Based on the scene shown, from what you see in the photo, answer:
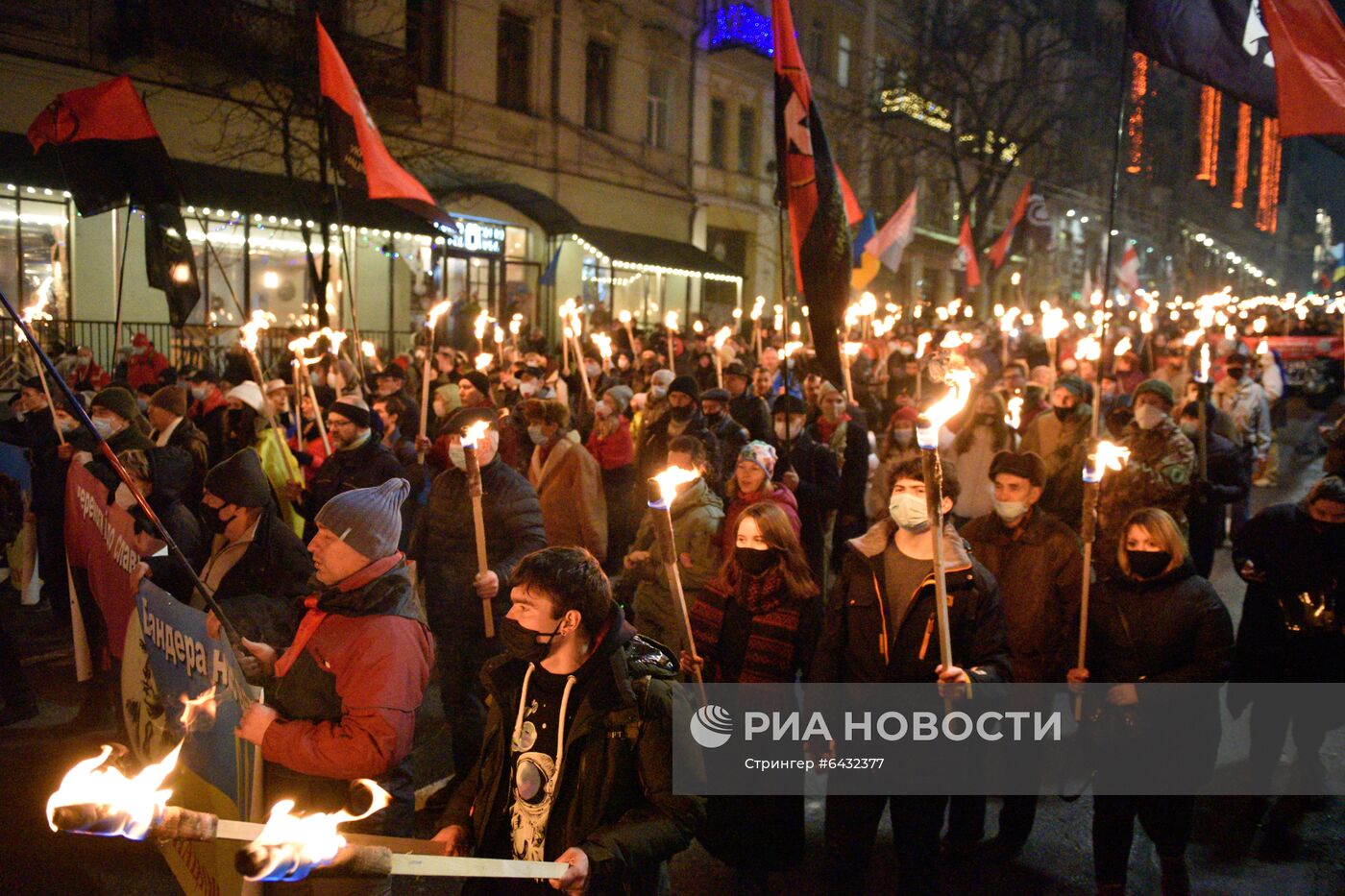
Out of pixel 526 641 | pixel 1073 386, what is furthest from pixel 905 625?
pixel 1073 386

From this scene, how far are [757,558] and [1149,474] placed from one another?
3655 millimetres

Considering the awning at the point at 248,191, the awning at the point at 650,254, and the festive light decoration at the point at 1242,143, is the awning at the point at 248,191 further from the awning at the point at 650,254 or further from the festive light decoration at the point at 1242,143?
the festive light decoration at the point at 1242,143

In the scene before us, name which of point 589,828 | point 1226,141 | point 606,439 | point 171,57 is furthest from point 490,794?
point 1226,141

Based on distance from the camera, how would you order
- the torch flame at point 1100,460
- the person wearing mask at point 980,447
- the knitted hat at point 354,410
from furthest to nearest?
the person wearing mask at point 980,447, the knitted hat at point 354,410, the torch flame at point 1100,460

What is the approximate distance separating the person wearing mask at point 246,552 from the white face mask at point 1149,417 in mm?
5383

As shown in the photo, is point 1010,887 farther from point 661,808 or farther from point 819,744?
point 661,808

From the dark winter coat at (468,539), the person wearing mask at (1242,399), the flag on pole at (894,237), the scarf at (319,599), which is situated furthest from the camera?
the flag on pole at (894,237)

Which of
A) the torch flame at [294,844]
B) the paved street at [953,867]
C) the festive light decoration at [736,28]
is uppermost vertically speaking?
the festive light decoration at [736,28]

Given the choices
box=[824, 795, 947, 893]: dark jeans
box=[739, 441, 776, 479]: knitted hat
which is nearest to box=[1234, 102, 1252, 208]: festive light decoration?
box=[739, 441, 776, 479]: knitted hat

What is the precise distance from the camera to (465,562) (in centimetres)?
510

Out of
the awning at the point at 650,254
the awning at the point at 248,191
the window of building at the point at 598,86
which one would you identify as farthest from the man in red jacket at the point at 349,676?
the window of building at the point at 598,86

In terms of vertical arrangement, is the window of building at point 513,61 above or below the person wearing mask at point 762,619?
above

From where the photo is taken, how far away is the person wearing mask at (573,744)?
265 centimetres

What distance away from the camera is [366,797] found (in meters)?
2.45
